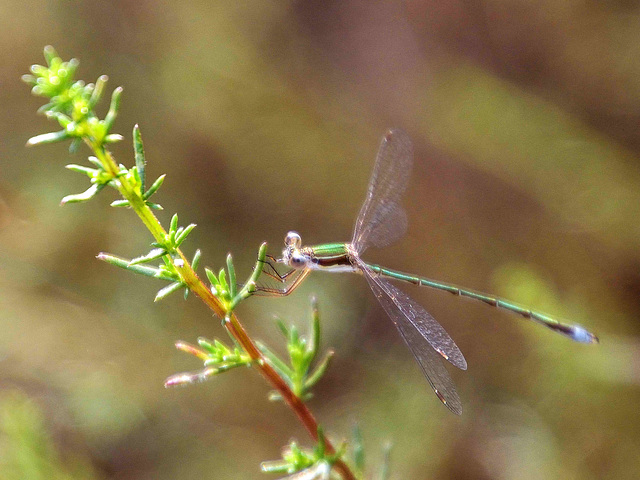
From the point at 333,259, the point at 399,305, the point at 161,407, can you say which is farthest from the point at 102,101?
the point at 399,305

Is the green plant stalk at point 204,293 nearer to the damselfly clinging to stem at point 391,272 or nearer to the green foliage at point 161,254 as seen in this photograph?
the green foliage at point 161,254

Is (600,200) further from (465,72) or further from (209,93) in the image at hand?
(209,93)

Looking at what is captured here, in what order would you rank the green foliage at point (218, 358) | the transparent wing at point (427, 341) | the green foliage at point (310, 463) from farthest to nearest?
the transparent wing at point (427, 341) → the green foliage at point (310, 463) → the green foliage at point (218, 358)

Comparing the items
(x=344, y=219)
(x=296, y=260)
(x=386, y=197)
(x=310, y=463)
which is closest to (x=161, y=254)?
(x=310, y=463)

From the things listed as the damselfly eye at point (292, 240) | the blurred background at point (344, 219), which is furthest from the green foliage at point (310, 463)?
the blurred background at point (344, 219)

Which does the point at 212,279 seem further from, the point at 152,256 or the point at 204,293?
the point at 152,256

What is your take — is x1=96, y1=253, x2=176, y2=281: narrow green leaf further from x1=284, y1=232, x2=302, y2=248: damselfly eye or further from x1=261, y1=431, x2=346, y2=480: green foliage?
x1=284, y1=232, x2=302, y2=248: damselfly eye

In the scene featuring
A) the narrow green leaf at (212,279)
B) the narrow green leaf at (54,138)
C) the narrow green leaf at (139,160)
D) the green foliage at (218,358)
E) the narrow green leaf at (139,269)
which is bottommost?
the green foliage at (218,358)

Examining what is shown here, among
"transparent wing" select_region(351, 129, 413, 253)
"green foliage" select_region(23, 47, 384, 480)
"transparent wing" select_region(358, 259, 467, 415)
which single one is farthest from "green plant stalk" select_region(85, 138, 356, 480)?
"transparent wing" select_region(351, 129, 413, 253)
